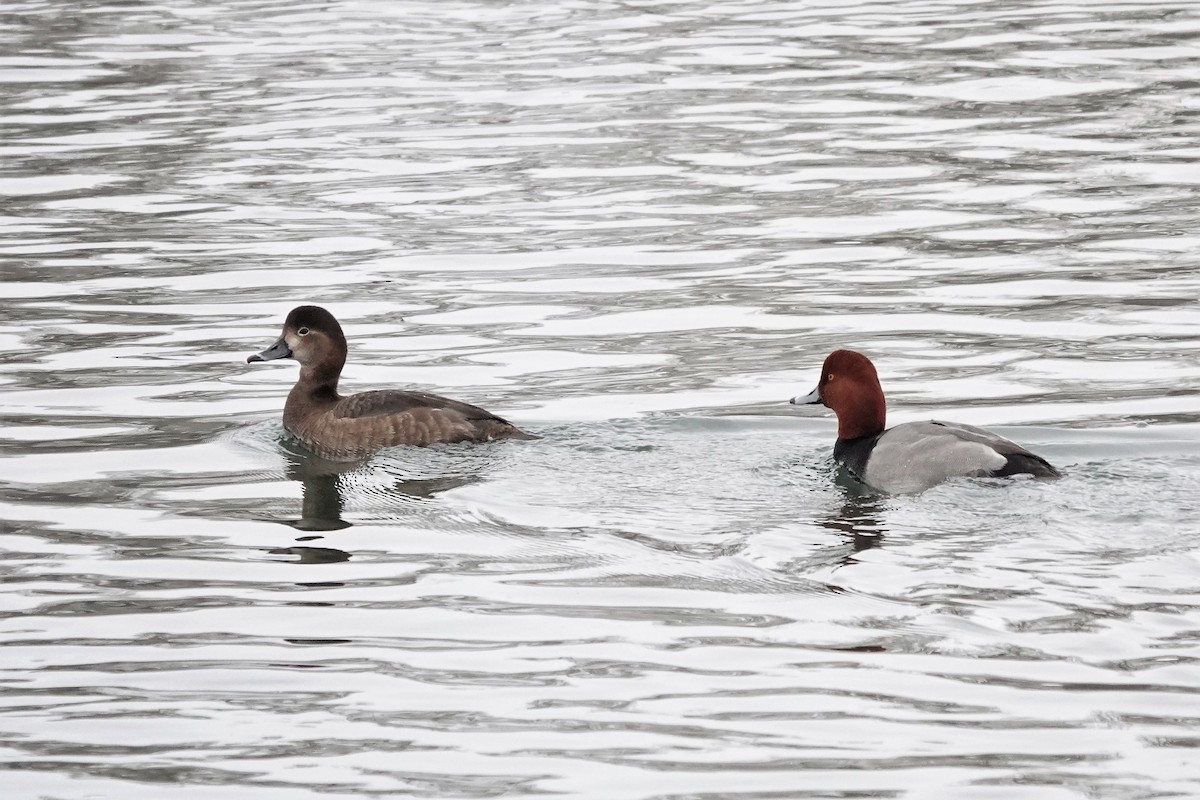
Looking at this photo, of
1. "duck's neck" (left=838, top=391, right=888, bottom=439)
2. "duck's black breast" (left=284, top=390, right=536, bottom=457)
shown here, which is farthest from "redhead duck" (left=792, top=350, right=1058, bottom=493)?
"duck's black breast" (left=284, top=390, right=536, bottom=457)

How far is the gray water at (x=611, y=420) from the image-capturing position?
5.97 m

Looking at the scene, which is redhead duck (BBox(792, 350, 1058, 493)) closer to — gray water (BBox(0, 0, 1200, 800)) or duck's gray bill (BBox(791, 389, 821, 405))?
duck's gray bill (BBox(791, 389, 821, 405))

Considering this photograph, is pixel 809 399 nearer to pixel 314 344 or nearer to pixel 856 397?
pixel 856 397

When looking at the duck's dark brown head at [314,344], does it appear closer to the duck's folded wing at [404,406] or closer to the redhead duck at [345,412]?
the redhead duck at [345,412]

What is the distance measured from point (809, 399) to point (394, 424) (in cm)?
219

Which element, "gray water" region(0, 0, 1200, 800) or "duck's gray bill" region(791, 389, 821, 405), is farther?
"duck's gray bill" region(791, 389, 821, 405)

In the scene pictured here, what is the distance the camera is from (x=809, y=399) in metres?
9.82

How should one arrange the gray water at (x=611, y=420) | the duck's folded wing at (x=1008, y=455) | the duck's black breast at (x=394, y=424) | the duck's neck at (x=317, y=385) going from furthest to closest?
the duck's neck at (x=317, y=385) → the duck's black breast at (x=394, y=424) → the duck's folded wing at (x=1008, y=455) → the gray water at (x=611, y=420)

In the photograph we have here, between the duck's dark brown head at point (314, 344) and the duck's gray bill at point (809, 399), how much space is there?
2.59 metres

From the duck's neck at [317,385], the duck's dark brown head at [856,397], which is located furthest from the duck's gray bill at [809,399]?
the duck's neck at [317,385]

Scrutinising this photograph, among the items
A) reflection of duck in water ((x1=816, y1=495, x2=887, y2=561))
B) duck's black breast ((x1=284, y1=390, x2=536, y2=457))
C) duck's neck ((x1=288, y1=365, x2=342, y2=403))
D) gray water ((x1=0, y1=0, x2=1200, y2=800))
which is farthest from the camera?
duck's neck ((x1=288, y1=365, x2=342, y2=403))

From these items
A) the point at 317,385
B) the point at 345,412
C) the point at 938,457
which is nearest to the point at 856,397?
the point at 938,457

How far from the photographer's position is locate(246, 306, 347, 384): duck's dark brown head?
34.7 ft

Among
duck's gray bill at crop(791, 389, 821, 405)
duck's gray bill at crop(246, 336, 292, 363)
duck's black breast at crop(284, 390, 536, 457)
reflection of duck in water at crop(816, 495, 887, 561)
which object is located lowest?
reflection of duck in water at crop(816, 495, 887, 561)
